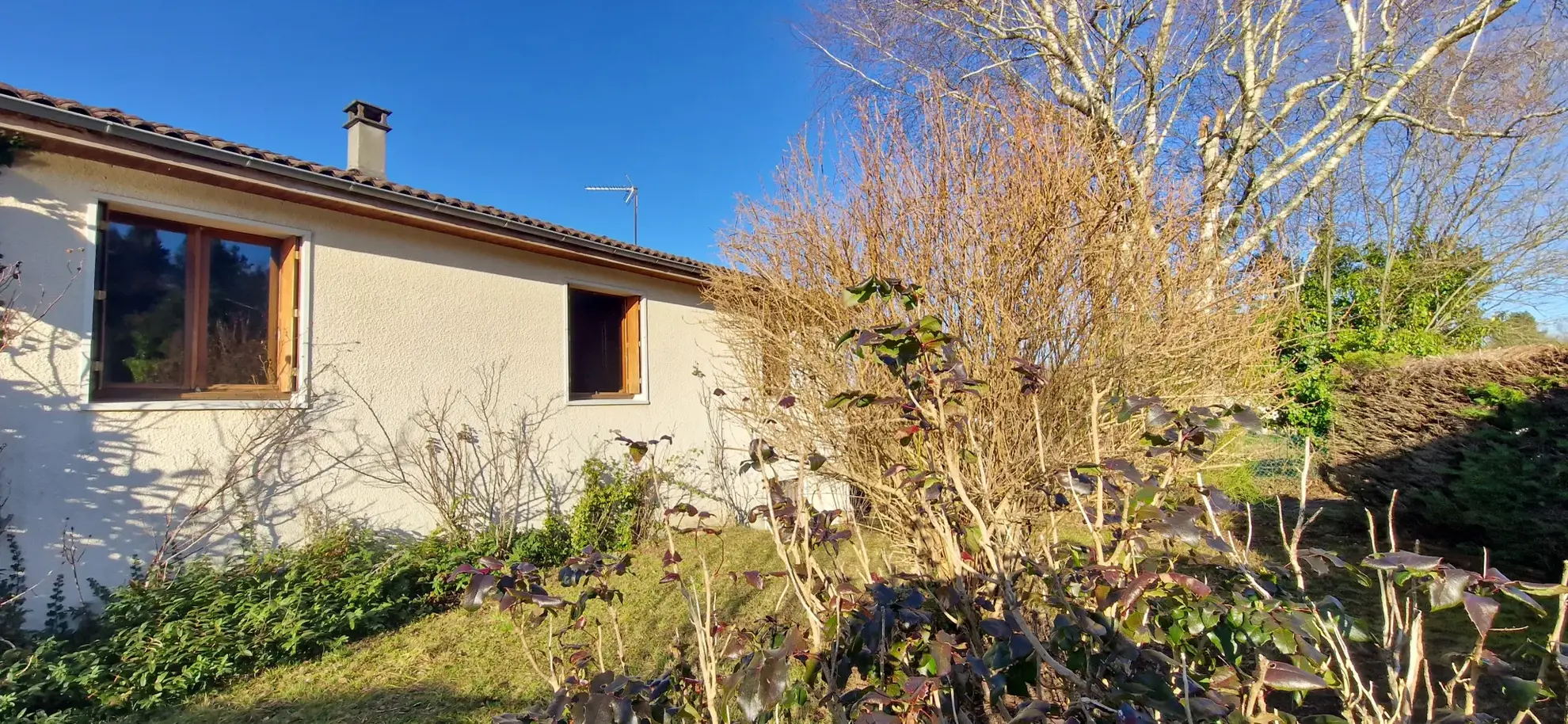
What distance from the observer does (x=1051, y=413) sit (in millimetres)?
4676

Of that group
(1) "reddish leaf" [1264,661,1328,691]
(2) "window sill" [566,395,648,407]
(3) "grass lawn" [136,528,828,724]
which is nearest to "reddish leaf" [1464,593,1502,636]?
(1) "reddish leaf" [1264,661,1328,691]

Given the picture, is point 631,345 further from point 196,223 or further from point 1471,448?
point 1471,448

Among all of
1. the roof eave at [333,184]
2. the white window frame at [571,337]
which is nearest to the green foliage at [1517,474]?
the roof eave at [333,184]

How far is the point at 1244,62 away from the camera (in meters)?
9.02

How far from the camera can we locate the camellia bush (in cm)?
127

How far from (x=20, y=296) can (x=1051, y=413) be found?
6538 millimetres

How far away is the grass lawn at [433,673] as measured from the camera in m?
3.48

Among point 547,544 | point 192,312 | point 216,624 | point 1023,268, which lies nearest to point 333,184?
point 192,312

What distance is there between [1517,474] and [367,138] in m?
10.3

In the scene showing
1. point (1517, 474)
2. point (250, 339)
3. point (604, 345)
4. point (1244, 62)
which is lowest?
point (1517, 474)

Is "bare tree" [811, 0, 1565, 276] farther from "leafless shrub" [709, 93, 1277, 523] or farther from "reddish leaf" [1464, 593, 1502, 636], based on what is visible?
"reddish leaf" [1464, 593, 1502, 636]

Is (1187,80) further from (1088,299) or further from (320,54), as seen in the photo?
(320,54)

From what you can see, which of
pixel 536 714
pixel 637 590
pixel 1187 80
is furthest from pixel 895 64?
pixel 536 714

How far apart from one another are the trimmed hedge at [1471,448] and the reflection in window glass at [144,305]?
927 centimetres
